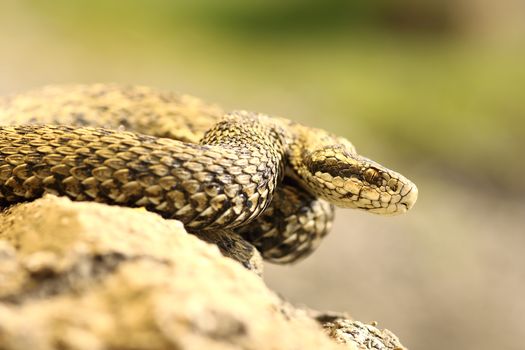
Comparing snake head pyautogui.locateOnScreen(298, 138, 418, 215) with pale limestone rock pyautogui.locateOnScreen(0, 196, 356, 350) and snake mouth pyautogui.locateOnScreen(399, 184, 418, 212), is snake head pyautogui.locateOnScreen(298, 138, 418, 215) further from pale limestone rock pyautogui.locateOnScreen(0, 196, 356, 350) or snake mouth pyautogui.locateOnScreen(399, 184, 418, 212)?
pale limestone rock pyautogui.locateOnScreen(0, 196, 356, 350)

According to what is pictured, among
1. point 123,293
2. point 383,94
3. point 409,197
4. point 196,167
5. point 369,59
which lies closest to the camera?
point 123,293

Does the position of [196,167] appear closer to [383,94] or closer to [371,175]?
[371,175]

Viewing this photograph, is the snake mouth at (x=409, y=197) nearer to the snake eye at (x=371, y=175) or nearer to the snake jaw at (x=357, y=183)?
the snake jaw at (x=357, y=183)

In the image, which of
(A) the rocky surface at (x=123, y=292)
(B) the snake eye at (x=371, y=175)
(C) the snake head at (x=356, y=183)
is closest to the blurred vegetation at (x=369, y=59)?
(C) the snake head at (x=356, y=183)

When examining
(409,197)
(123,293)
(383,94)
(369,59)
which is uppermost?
(409,197)

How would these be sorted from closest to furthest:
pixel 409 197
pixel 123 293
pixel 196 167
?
pixel 123 293
pixel 196 167
pixel 409 197

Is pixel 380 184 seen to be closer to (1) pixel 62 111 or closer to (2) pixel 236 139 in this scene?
(2) pixel 236 139

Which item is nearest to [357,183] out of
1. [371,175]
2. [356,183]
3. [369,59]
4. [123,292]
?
[356,183]
